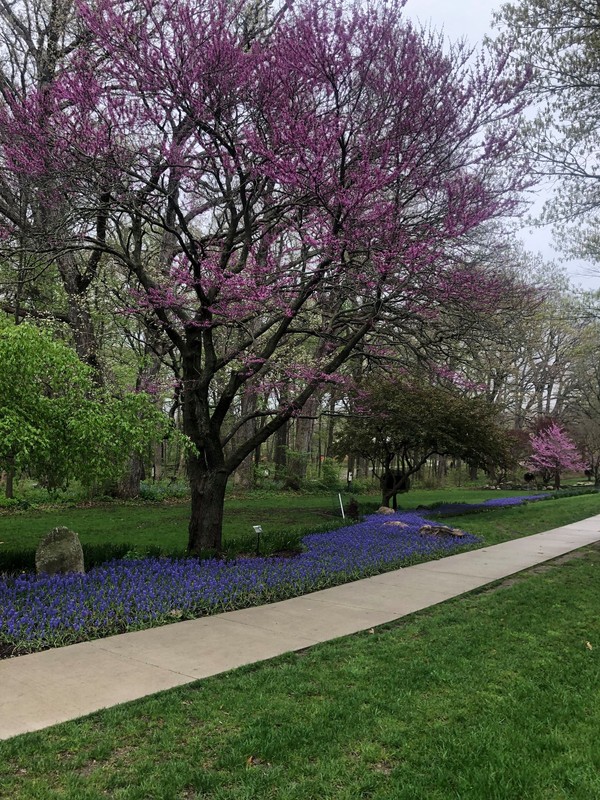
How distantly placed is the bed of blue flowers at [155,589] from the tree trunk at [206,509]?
0.78 m

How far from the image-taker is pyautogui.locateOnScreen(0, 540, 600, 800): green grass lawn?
2.97 meters

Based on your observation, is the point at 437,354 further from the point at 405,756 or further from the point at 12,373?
the point at 405,756

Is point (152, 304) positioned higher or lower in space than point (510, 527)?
higher

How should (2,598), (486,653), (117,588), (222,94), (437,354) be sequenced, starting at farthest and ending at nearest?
(437,354)
(222,94)
(117,588)
(2,598)
(486,653)

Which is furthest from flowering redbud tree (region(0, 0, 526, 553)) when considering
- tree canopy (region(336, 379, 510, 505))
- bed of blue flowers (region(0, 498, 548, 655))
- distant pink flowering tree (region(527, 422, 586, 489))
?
distant pink flowering tree (region(527, 422, 586, 489))

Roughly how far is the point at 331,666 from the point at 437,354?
24.1 feet

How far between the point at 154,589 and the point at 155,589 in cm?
1

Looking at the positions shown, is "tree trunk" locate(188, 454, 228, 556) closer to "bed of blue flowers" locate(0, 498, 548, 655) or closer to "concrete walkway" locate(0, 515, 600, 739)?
"bed of blue flowers" locate(0, 498, 548, 655)

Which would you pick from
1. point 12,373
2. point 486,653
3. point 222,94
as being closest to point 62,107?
point 222,94

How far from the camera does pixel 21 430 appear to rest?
18.1ft

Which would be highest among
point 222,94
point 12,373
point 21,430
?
point 222,94

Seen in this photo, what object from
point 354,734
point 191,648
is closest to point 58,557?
point 191,648

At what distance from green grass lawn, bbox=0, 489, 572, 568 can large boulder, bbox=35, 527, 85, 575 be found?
194cm

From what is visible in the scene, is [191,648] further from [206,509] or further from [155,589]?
[206,509]
